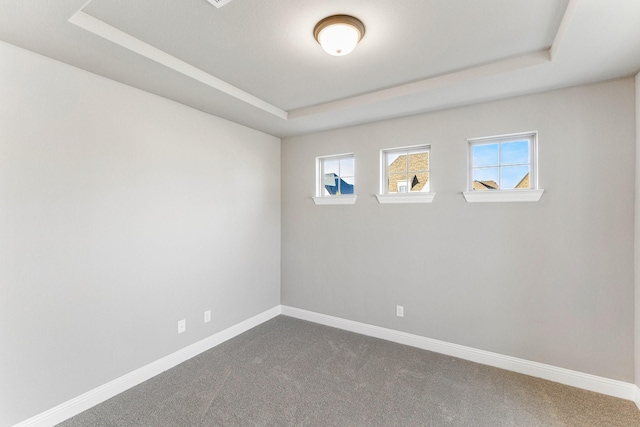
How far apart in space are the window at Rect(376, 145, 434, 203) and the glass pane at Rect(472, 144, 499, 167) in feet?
1.45

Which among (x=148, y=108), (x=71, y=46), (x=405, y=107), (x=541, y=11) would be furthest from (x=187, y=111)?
(x=541, y=11)

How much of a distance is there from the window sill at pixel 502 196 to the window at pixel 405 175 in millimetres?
367

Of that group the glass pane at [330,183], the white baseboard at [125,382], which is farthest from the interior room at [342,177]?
the glass pane at [330,183]

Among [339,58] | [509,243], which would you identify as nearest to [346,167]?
[339,58]

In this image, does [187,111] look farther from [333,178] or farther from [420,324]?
[420,324]

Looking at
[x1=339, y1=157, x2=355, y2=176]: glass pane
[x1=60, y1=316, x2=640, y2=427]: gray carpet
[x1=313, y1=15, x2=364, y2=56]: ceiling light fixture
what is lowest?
[x1=60, y1=316, x2=640, y2=427]: gray carpet

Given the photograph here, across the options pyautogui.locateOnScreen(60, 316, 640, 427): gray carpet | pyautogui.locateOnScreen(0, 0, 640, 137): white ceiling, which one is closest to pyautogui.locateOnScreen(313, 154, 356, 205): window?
pyautogui.locateOnScreen(0, 0, 640, 137): white ceiling

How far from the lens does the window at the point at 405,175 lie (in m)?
3.12

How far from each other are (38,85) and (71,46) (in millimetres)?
371

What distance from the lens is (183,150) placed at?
2854 mm

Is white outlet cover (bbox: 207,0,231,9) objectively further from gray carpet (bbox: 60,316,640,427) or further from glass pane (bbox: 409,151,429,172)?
gray carpet (bbox: 60,316,640,427)

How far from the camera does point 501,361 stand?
8.80 ft

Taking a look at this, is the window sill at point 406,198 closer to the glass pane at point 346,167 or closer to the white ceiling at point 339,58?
the glass pane at point 346,167

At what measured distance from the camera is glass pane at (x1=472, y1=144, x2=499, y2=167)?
2801mm
